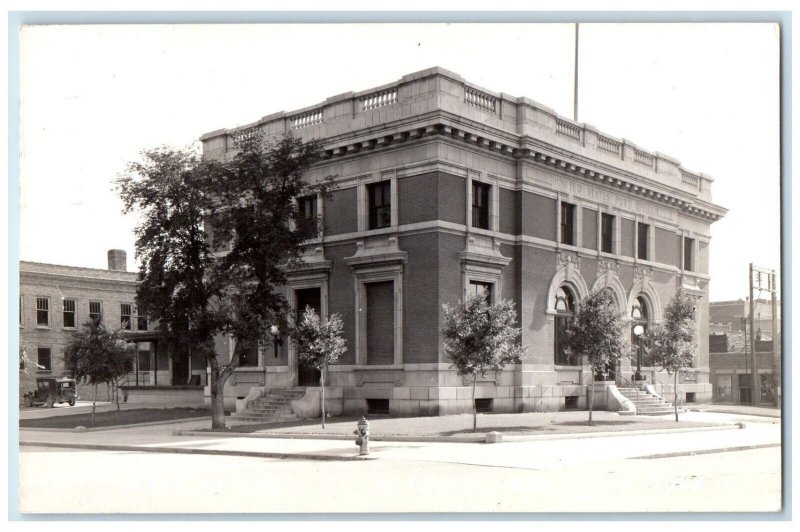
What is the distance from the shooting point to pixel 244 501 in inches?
569

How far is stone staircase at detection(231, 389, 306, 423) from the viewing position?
1292 inches

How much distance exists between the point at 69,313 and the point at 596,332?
1358 inches

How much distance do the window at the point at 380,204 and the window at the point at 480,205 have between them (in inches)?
121

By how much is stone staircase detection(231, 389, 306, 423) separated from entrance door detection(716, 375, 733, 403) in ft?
73.4

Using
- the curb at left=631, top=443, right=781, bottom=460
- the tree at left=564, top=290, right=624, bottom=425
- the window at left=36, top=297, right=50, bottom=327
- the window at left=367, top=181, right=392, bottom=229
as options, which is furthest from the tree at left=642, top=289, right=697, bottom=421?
the window at left=36, top=297, right=50, bottom=327

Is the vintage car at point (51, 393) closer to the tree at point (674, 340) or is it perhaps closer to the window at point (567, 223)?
the window at point (567, 223)

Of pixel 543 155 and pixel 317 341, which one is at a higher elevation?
pixel 543 155

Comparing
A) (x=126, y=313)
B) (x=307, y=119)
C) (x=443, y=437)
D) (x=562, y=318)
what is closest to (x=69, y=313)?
(x=126, y=313)

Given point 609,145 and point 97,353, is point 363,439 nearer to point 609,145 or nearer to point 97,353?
point 97,353

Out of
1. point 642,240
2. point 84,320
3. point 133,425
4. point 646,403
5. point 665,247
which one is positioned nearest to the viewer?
point 133,425

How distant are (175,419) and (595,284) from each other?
18.1 meters

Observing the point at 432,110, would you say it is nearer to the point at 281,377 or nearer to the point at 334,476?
the point at 281,377

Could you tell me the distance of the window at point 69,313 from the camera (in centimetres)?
5250

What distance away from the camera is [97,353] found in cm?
3550
